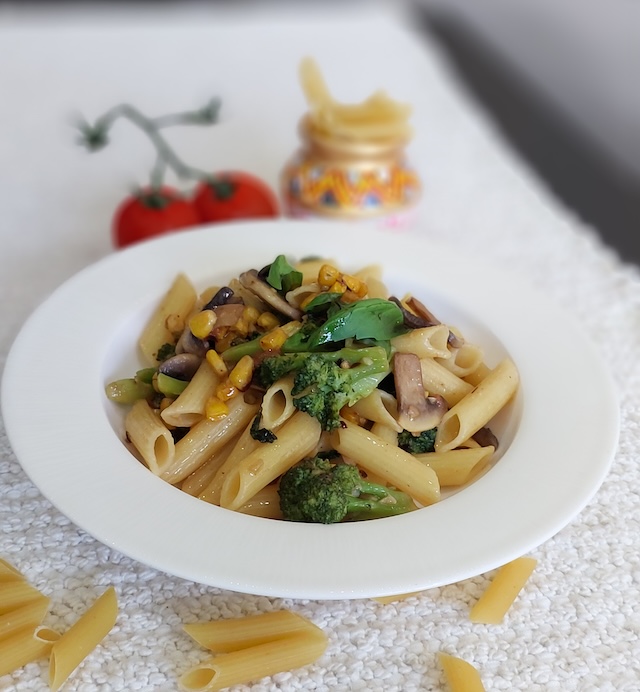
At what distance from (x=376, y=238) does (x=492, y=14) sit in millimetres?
5221

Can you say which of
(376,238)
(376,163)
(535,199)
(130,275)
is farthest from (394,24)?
(130,275)

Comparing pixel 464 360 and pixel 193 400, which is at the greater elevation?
pixel 193 400

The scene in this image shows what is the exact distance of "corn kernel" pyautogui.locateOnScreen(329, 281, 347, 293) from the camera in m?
1.89

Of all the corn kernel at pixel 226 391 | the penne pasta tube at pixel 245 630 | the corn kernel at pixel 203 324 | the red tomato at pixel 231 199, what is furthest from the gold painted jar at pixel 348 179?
the penne pasta tube at pixel 245 630

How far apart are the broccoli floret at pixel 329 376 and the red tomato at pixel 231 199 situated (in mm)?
1215

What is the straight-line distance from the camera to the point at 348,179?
2787 millimetres

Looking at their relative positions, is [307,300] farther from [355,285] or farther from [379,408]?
[379,408]

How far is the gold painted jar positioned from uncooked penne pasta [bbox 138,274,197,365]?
0.80 meters

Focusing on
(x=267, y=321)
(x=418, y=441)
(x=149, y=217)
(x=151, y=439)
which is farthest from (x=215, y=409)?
(x=149, y=217)

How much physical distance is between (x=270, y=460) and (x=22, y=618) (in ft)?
1.88

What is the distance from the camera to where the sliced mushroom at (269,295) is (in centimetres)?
194

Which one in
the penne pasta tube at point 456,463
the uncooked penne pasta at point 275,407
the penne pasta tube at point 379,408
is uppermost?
the uncooked penne pasta at point 275,407

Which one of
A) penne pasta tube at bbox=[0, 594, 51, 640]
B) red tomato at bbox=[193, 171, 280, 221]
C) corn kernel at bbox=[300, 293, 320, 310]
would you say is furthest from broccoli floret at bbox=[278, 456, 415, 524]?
red tomato at bbox=[193, 171, 280, 221]

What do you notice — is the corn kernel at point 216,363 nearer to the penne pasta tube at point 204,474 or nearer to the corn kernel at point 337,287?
the penne pasta tube at point 204,474
